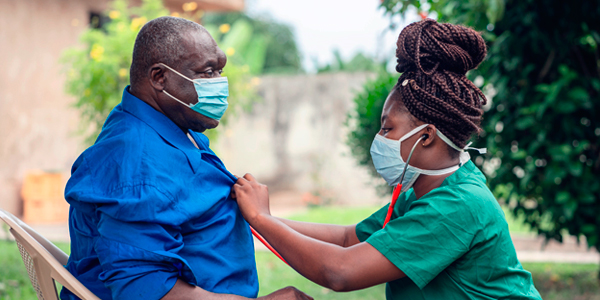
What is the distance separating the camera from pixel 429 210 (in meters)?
1.80

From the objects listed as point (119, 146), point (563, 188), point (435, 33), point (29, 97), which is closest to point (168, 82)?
point (119, 146)

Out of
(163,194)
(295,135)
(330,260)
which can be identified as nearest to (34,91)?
(295,135)

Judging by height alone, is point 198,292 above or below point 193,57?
below

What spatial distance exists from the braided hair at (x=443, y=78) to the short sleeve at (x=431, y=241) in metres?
0.33

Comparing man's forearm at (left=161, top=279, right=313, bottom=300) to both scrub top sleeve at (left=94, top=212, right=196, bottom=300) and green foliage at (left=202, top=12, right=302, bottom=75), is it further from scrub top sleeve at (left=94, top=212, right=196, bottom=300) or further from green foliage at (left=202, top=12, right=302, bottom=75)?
green foliage at (left=202, top=12, right=302, bottom=75)

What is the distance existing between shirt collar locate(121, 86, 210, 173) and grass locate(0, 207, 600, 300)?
3095 millimetres

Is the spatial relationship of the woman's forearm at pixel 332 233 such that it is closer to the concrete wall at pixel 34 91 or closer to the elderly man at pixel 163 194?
the elderly man at pixel 163 194

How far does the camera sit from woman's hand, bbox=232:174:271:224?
1.85m

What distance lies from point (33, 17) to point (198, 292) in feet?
27.6

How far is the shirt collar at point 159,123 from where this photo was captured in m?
1.72

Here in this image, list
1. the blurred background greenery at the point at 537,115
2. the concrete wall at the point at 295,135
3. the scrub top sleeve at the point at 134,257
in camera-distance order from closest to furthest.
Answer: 1. the scrub top sleeve at the point at 134,257
2. the blurred background greenery at the point at 537,115
3. the concrete wall at the point at 295,135

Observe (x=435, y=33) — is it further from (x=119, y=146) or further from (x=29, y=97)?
(x=29, y=97)

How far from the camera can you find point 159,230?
59.5 inches

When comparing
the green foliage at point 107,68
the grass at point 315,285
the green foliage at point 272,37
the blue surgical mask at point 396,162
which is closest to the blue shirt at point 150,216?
the blue surgical mask at point 396,162
